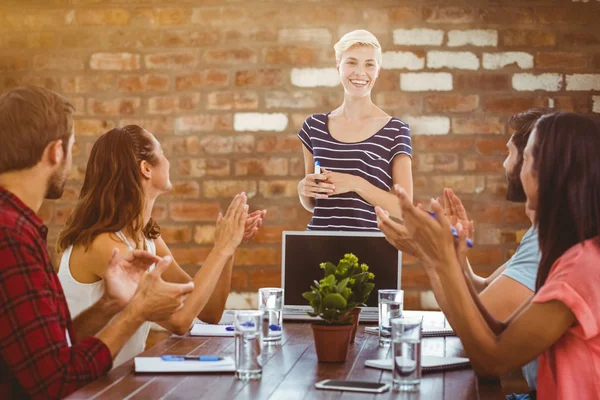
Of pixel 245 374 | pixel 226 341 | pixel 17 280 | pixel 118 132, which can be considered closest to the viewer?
pixel 17 280

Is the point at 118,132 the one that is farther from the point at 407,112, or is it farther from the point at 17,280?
the point at 407,112

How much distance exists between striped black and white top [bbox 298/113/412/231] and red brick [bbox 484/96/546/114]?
0.77 metres

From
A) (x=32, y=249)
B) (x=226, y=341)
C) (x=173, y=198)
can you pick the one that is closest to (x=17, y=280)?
(x=32, y=249)

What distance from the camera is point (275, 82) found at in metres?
3.48

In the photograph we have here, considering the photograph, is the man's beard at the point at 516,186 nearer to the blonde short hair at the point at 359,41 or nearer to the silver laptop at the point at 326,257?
the silver laptop at the point at 326,257

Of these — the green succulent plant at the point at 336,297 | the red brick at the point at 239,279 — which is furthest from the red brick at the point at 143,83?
the green succulent plant at the point at 336,297

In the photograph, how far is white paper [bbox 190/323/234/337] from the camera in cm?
201

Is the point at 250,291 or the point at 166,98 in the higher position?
the point at 166,98

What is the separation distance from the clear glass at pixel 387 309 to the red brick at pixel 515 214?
1.66 meters

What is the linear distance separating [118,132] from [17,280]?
2.98 ft

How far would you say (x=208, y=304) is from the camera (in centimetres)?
228

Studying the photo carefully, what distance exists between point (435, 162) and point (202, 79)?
3.72ft

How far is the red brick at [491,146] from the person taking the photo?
3410mm

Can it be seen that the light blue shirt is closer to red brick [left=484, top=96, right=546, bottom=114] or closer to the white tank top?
the white tank top
